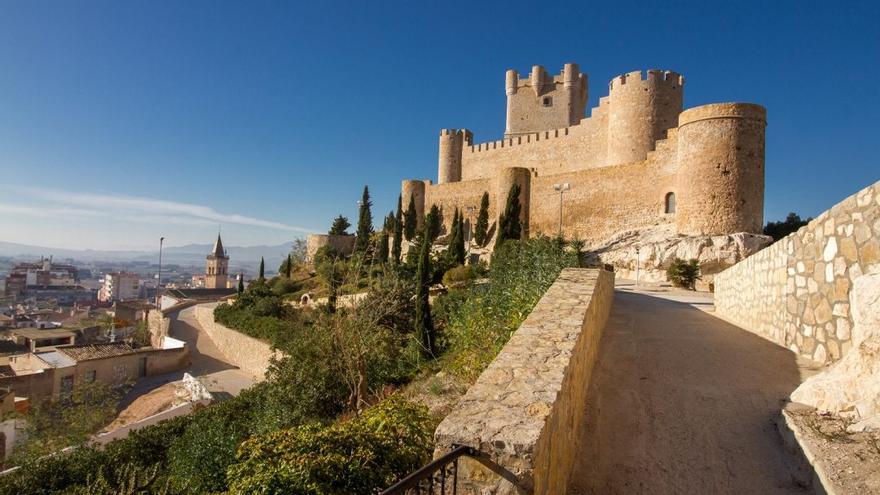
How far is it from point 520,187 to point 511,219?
8.48 feet

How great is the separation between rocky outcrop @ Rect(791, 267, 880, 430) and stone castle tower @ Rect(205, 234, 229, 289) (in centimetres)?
7316

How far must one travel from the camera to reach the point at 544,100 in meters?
39.5

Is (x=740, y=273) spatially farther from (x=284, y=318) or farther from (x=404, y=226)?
(x=404, y=226)

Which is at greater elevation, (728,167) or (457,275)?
(728,167)

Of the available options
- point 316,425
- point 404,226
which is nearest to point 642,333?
point 316,425

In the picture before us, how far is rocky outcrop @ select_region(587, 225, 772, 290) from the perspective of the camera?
18.3 metres

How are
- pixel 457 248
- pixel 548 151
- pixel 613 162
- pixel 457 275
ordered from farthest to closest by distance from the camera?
pixel 548 151, pixel 613 162, pixel 457 248, pixel 457 275

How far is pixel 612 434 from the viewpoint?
150 inches

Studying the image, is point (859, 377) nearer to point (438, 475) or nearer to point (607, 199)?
point (438, 475)

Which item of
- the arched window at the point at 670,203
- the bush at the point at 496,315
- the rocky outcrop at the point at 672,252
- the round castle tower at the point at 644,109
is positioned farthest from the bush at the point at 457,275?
the bush at the point at 496,315

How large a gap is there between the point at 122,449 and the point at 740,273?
13.4 metres

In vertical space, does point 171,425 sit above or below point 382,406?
below

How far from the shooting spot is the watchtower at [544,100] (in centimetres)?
3866

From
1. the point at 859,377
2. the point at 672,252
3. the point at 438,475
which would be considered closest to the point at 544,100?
the point at 672,252
